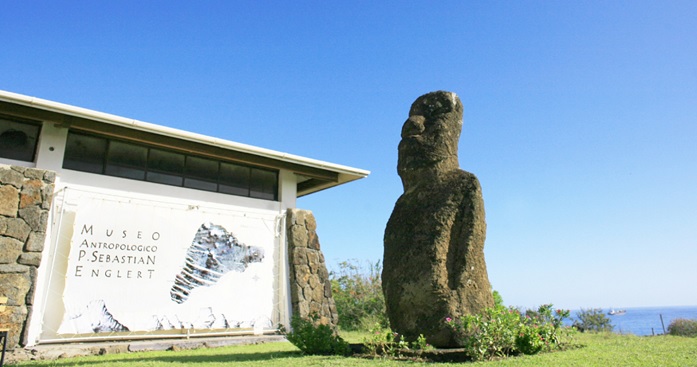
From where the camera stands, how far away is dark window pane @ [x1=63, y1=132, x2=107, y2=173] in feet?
31.0

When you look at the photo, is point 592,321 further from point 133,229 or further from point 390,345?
point 133,229

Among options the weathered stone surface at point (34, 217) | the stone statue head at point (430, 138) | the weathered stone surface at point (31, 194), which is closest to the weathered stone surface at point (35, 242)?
the weathered stone surface at point (34, 217)

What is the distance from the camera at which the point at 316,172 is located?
12594 millimetres

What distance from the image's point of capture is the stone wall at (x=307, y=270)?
11.6 m

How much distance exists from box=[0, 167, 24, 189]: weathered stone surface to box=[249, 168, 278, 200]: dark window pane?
189 inches

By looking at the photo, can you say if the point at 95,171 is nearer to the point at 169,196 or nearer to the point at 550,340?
the point at 169,196

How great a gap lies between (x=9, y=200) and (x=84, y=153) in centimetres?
164

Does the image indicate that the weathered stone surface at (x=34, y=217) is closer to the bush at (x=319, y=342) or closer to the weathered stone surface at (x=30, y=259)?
the weathered stone surface at (x=30, y=259)

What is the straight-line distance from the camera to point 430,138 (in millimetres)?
7164

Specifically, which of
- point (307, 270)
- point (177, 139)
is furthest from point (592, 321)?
point (177, 139)

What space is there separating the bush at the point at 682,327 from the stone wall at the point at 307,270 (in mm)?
7863

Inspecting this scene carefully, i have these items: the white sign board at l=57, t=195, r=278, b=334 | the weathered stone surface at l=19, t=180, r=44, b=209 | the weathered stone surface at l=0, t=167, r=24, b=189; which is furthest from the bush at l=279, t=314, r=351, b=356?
the weathered stone surface at l=0, t=167, r=24, b=189

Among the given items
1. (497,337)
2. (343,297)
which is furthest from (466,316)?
(343,297)

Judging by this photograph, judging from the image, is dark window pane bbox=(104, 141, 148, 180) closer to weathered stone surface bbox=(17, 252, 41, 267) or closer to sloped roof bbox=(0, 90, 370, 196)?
sloped roof bbox=(0, 90, 370, 196)
